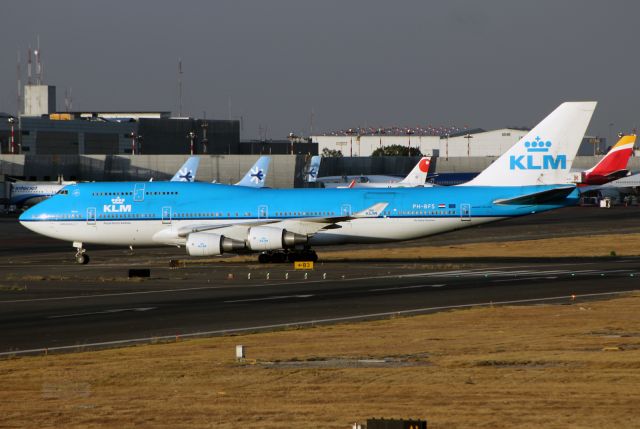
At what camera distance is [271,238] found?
182 ft

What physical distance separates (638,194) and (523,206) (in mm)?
110972

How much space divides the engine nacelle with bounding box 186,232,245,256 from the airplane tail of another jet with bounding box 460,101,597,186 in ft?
44.7

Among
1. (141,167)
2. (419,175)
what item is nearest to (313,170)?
(141,167)

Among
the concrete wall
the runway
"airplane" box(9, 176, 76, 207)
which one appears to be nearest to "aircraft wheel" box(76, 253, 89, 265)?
the runway

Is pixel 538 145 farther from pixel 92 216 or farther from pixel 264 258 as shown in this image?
pixel 92 216

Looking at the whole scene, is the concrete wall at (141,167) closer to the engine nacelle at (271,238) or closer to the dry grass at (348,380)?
the engine nacelle at (271,238)

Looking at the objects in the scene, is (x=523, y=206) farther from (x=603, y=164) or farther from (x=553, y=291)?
(x=603, y=164)

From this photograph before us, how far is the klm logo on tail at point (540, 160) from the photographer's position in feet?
188

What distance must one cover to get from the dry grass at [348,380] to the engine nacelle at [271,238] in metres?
25.0

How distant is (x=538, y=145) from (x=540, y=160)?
31.1 inches

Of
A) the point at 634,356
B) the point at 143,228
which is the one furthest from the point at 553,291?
the point at 143,228

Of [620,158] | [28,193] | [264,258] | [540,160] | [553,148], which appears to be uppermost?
[553,148]

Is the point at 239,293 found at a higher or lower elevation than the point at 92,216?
lower

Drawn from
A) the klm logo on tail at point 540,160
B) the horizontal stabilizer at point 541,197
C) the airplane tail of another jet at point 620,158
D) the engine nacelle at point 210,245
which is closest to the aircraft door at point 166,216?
the engine nacelle at point 210,245
